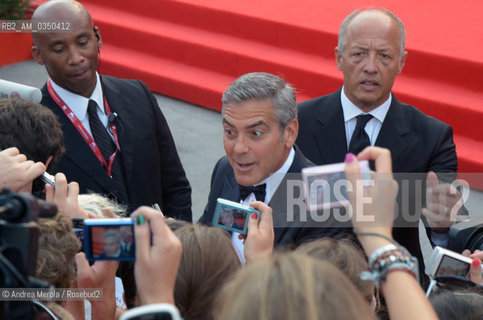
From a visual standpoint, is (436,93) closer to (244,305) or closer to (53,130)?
(53,130)

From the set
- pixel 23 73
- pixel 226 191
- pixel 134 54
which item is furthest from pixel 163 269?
pixel 23 73

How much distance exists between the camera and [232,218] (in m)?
2.20

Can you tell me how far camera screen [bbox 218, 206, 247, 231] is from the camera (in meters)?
2.19

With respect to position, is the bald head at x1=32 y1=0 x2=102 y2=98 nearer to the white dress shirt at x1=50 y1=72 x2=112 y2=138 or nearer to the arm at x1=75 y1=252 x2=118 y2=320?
the white dress shirt at x1=50 y1=72 x2=112 y2=138

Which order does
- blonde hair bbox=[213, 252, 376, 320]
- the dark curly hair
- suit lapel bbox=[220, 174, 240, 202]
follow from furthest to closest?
suit lapel bbox=[220, 174, 240, 202]
the dark curly hair
blonde hair bbox=[213, 252, 376, 320]

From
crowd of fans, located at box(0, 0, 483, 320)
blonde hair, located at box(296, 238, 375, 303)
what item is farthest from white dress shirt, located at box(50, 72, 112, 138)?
blonde hair, located at box(296, 238, 375, 303)

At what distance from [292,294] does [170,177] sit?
2243 mm

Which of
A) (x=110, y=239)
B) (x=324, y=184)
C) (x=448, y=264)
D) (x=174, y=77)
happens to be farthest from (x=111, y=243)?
(x=174, y=77)

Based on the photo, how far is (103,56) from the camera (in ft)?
23.0

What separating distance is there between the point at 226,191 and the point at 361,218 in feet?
4.58

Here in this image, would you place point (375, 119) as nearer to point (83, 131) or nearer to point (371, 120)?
point (371, 120)

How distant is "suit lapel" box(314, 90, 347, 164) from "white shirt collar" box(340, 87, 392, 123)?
0.03 metres

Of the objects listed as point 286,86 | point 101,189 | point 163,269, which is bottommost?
point 101,189

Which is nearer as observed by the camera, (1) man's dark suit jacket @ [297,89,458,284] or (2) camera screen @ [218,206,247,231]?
(2) camera screen @ [218,206,247,231]
